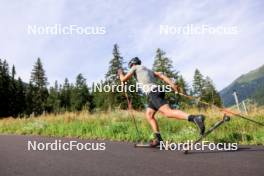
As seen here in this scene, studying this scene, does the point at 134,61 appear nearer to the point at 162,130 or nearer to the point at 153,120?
the point at 153,120

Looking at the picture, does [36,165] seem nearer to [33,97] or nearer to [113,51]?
[113,51]

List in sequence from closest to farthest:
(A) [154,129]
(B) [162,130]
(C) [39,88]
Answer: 1. (A) [154,129]
2. (B) [162,130]
3. (C) [39,88]

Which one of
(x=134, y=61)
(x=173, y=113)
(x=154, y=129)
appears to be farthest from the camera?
(x=134, y=61)

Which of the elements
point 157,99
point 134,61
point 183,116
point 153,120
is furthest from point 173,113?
point 134,61

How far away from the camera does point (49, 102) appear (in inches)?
3275

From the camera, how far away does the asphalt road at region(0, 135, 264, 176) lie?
4.36m

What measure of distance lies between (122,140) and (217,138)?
2.64 meters

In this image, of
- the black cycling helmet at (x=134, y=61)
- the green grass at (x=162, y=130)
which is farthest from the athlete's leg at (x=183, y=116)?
the green grass at (x=162, y=130)

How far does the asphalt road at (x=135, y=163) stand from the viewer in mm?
4359

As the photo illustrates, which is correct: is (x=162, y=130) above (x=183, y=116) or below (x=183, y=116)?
below

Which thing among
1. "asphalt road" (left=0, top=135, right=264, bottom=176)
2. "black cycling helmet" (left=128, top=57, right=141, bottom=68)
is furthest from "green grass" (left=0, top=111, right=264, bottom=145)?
"black cycling helmet" (left=128, top=57, right=141, bottom=68)

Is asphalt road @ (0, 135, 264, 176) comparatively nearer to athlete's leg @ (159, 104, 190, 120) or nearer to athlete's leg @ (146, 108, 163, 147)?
athlete's leg @ (146, 108, 163, 147)

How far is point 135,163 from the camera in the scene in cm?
507

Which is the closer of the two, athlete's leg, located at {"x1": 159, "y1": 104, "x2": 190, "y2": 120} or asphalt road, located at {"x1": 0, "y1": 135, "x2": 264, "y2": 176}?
asphalt road, located at {"x1": 0, "y1": 135, "x2": 264, "y2": 176}
